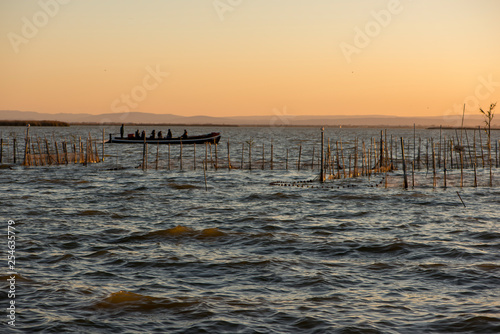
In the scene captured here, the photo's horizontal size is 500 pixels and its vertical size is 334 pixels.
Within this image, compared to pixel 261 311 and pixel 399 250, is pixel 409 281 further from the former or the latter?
pixel 261 311

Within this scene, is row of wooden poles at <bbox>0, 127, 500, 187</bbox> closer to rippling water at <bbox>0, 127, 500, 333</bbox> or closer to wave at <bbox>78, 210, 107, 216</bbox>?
rippling water at <bbox>0, 127, 500, 333</bbox>

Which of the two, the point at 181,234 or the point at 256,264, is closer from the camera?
the point at 256,264

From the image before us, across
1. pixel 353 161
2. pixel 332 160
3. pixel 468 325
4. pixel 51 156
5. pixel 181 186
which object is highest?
pixel 332 160

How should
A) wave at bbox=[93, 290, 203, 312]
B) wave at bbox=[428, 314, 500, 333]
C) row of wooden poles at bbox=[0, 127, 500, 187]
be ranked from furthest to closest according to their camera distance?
row of wooden poles at bbox=[0, 127, 500, 187] → wave at bbox=[93, 290, 203, 312] → wave at bbox=[428, 314, 500, 333]

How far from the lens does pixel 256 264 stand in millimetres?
11727

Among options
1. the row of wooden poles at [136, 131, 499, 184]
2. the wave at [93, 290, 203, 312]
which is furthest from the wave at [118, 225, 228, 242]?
the row of wooden poles at [136, 131, 499, 184]

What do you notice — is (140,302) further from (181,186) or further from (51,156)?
(51,156)

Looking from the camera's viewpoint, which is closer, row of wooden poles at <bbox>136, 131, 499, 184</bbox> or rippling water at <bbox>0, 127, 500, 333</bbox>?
rippling water at <bbox>0, 127, 500, 333</bbox>

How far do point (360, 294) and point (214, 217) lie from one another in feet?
28.8

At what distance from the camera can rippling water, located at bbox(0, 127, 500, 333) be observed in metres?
8.51

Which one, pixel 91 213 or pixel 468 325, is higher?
pixel 91 213

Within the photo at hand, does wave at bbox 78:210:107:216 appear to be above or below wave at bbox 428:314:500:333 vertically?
above

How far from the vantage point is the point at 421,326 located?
8141 mm

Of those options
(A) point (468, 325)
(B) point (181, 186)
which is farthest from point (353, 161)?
(A) point (468, 325)
